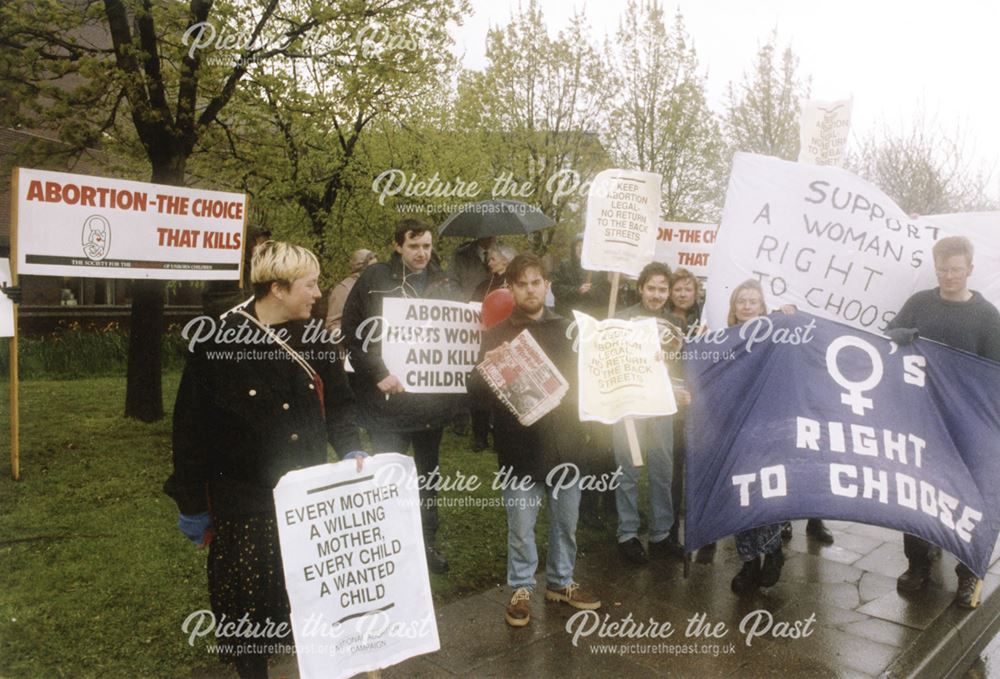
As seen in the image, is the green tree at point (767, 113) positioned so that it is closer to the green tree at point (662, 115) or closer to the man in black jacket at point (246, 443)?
the green tree at point (662, 115)

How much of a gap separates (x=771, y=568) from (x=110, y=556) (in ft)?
14.4

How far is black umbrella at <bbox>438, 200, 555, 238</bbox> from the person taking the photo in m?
6.78

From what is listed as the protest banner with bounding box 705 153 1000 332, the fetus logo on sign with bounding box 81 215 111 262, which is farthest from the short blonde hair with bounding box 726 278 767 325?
the fetus logo on sign with bounding box 81 215 111 262

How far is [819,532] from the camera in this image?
630cm

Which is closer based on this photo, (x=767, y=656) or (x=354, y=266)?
(x=767, y=656)

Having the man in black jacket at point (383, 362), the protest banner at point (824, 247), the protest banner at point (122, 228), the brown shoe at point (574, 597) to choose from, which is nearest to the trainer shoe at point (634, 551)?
the brown shoe at point (574, 597)

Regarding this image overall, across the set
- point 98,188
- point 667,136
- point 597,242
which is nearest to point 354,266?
point 98,188

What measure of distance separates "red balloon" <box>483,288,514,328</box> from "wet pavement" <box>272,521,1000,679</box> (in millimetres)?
1727

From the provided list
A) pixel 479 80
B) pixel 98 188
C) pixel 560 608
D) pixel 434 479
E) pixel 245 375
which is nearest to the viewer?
pixel 245 375

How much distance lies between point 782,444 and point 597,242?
1.94m

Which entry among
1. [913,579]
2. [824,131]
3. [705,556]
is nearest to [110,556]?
[705,556]

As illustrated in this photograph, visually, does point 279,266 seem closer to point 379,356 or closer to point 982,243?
point 379,356

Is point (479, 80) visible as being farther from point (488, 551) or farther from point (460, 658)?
point (460, 658)

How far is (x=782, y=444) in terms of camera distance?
4402mm
